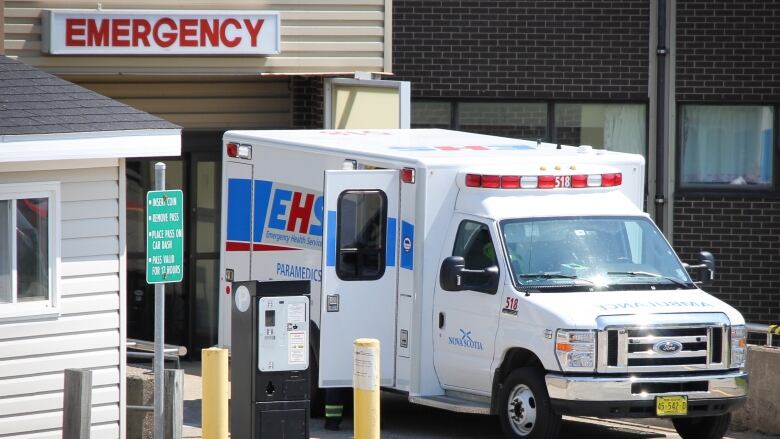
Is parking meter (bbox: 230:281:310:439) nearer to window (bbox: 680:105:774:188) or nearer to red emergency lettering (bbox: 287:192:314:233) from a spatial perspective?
red emergency lettering (bbox: 287:192:314:233)

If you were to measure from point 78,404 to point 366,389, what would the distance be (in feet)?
6.18

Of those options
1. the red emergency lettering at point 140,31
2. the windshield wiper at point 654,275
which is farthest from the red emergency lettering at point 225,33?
the windshield wiper at point 654,275

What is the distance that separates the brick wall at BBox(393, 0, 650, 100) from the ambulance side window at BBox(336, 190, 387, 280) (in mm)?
5920

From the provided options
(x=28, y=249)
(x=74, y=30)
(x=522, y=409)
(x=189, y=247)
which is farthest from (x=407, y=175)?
(x=189, y=247)

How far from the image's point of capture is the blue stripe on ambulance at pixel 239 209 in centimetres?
1410

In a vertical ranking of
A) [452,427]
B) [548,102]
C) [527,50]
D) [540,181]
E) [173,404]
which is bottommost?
[452,427]

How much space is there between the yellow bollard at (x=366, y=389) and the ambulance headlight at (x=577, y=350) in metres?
1.70

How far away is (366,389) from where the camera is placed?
10328 mm

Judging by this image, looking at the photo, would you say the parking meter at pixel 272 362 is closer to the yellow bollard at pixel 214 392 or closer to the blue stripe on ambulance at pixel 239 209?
the yellow bollard at pixel 214 392

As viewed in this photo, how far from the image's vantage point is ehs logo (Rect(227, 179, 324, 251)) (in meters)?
13.3

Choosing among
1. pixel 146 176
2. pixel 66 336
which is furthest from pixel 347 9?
pixel 66 336

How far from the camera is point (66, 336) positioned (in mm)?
11469

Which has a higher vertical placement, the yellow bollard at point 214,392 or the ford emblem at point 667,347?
the ford emblem at point 667,347

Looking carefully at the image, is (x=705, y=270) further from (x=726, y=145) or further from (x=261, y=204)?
(x=726, y=145)
